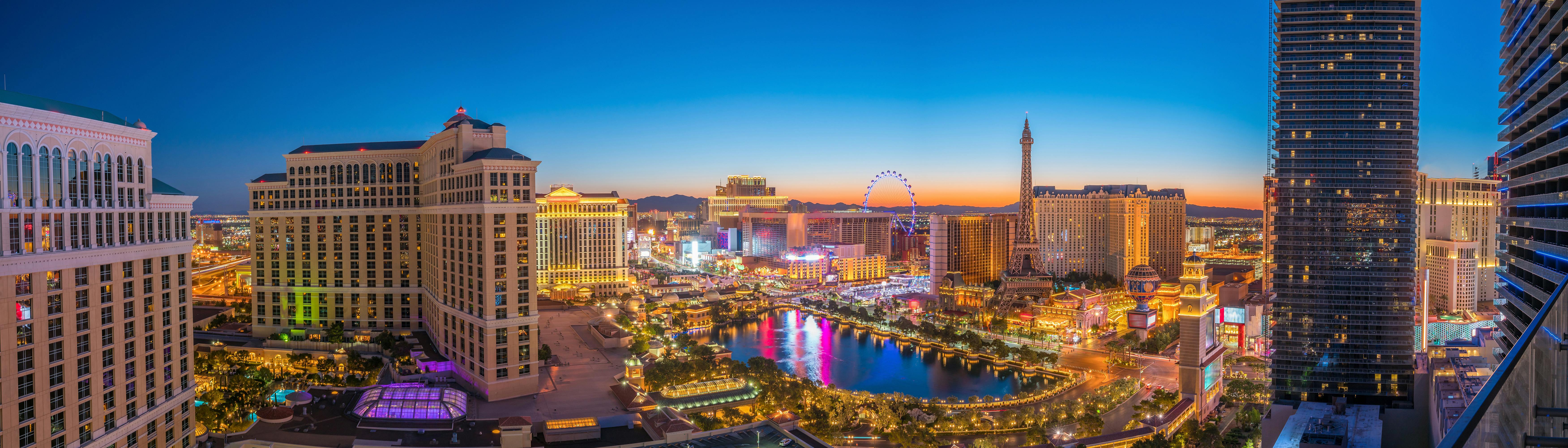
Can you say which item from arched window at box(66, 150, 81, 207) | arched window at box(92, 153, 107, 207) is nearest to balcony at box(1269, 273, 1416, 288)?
arched window at box(92, 153, 107, 207)

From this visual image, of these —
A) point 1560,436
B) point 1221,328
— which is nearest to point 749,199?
point 1221,328

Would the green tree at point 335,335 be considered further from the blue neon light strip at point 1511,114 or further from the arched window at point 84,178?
the blue neon light strip at point 1511,114

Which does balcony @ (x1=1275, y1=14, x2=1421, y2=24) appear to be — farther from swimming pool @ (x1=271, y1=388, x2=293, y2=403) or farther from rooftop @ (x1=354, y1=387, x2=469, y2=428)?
swimming pool @ (x1=271, y1=388, x2=293, y2=403)

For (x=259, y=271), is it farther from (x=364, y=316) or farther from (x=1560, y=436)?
(x=1560, y=436)

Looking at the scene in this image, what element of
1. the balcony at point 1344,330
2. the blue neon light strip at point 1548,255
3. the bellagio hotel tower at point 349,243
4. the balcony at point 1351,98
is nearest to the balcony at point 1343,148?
the balcony at point 1351,98

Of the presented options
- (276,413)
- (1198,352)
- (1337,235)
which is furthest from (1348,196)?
(276,413)

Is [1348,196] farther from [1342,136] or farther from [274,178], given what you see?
[274,178]
